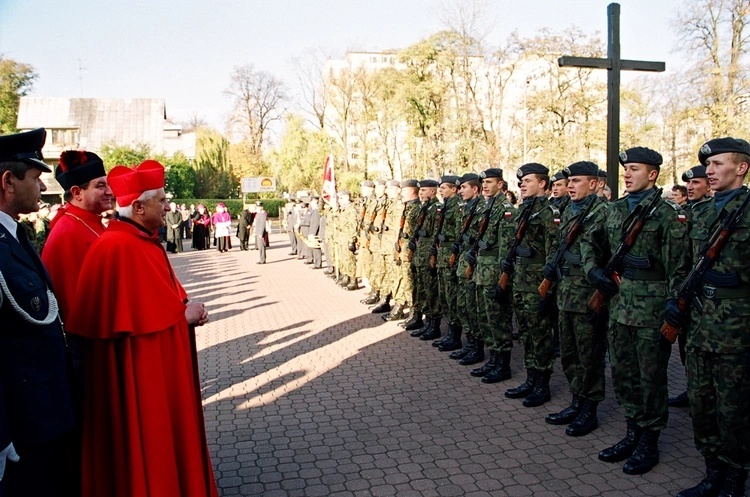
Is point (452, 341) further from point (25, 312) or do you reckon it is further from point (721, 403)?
point (25, 312)

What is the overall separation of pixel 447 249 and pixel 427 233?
757 millimetres

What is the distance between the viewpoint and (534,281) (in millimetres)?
5809

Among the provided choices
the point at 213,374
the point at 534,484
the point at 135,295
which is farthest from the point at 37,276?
the point at 213,374

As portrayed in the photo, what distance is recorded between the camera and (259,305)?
11.9 m

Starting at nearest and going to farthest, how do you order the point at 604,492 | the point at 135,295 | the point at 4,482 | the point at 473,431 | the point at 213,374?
the point at 4,482
the point at 135,295
the point at 604,492
the point at 473,431
the point at 213,374

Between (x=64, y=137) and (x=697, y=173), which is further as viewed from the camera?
(x=64, y=137)

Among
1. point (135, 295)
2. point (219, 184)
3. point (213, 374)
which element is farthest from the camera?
point (219, 184)

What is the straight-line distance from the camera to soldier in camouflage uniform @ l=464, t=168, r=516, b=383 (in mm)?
6312

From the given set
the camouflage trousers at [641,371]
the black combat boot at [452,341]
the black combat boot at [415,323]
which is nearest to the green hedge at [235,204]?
the black combat boot at [415,323]

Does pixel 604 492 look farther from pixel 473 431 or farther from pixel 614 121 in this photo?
pixel 614 121

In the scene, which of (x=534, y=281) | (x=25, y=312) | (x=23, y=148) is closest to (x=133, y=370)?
(x=25, y=312)

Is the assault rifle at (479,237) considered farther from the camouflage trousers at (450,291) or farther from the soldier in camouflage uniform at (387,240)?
the soldier in camouflage uniform at (387,240)

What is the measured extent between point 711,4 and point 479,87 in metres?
10.3

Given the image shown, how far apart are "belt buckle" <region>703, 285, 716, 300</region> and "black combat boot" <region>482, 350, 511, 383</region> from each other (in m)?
2.88
